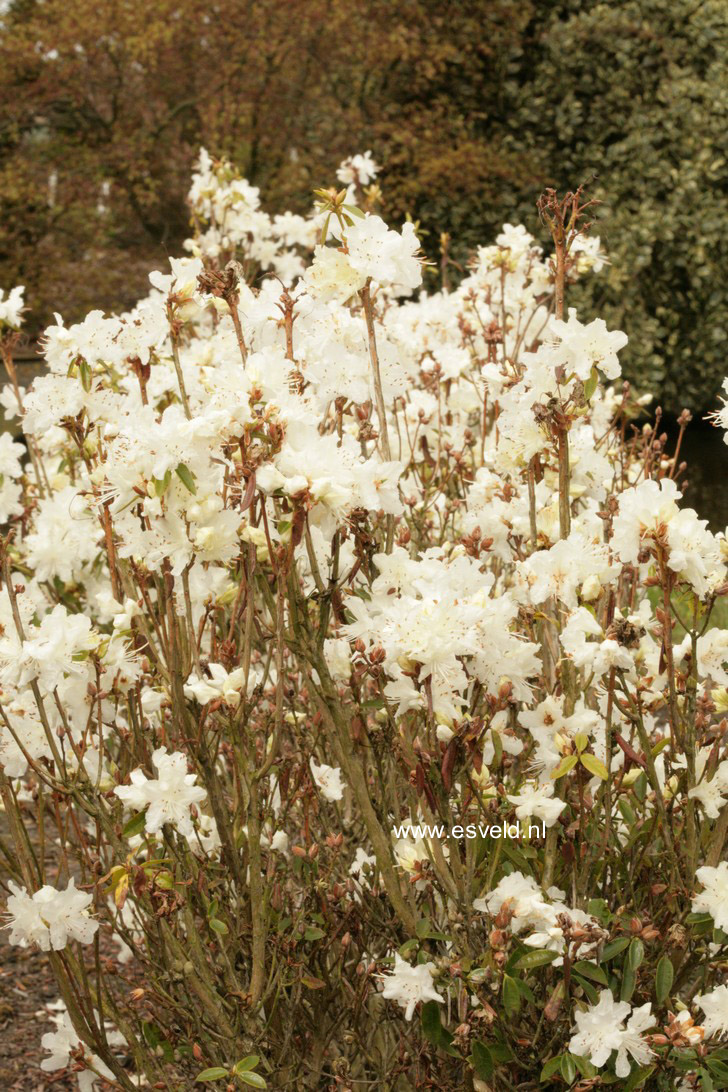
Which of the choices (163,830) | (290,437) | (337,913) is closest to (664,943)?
(337,913)

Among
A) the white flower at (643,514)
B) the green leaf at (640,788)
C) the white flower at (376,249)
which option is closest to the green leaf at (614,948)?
the green leaf at (640,788)

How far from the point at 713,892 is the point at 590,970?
0.23 meters

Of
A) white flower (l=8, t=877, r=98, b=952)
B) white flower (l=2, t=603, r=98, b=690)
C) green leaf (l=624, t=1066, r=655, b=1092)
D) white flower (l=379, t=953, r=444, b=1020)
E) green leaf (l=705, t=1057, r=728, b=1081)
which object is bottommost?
green leaf (l=624, t=1066, r=655, b=1092)

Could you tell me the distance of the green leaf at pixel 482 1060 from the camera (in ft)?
5.70

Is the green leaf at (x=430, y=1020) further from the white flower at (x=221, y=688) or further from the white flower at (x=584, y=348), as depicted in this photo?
the white flower at (x=584, y=348)

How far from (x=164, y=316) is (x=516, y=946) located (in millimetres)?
1286

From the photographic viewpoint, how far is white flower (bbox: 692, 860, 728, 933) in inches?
69.4

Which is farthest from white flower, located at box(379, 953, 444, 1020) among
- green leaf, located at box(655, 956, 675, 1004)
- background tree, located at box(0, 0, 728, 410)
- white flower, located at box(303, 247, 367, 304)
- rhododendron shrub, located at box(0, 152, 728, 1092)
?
background tree, located at box(0, 0, 728, 410)

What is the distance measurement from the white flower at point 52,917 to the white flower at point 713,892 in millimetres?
984

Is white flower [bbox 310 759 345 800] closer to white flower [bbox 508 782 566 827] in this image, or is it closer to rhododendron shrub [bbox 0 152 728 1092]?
rhododendron shrub [bbox 0 152 728 1092]

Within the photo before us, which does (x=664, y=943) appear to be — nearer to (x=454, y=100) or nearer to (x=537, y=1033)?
(x=537, y=1033)

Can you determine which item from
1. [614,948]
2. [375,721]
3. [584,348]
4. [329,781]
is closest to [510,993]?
[614,948]

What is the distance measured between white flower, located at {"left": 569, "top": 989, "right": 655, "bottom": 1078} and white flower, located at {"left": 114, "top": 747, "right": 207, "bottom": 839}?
672mm

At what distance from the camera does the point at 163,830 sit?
78.8 inches
